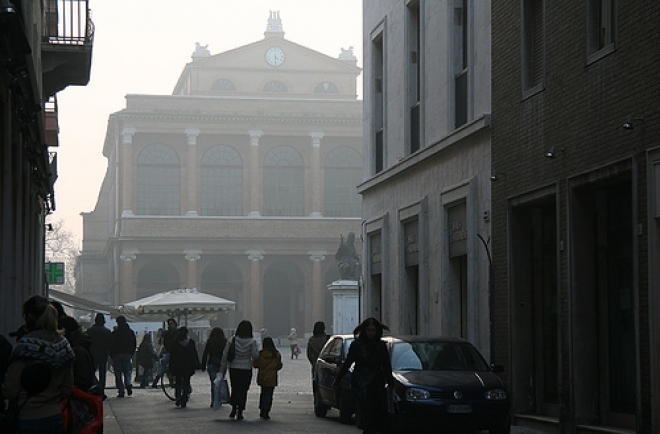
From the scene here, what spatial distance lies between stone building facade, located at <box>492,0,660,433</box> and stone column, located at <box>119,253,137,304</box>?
58.5 meters

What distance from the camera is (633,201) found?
15.2m

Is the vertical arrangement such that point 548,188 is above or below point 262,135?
below

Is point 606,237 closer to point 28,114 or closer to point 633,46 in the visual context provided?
point 633,46

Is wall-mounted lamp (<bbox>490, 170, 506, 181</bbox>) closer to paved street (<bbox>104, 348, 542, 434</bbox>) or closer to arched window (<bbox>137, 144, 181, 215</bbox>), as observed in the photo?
paved street (<bbox>104, 348, 542, 434</bbox>)

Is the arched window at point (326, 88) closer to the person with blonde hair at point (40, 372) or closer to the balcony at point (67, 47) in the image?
the balcony at point (67, 47)

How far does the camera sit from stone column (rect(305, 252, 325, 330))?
7981 centimetres

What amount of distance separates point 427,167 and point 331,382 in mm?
6296

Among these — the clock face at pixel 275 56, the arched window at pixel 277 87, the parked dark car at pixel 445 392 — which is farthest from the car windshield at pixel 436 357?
the clock face at pixel 275 56

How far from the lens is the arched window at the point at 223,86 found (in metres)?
88.9

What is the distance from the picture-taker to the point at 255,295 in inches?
3120

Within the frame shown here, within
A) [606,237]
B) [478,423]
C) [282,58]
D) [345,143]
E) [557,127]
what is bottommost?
[478,423]

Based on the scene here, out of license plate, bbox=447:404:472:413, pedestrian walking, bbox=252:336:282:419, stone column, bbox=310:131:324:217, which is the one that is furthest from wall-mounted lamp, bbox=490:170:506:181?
stone column, bbox=310:131:324:217

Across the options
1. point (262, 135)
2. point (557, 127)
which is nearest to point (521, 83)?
point (557, 127)

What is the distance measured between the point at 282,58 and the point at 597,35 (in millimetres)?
73824
